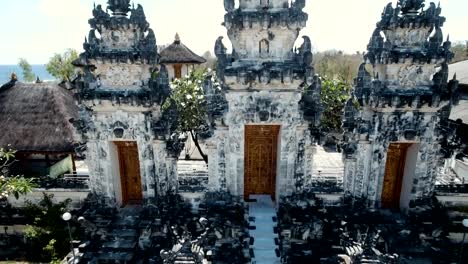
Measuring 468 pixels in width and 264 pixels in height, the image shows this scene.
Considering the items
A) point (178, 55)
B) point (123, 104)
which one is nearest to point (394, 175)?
point (123, 104)

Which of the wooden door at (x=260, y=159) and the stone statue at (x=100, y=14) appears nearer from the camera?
the stone statue at (x=100, y=14)

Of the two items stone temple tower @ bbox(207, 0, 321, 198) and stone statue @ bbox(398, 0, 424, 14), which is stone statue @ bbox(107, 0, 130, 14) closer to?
stone temple tower @ bbox(207, 0, 321, 198)

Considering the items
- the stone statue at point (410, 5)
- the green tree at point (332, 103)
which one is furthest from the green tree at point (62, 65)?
the stone statue at point (410, 5)

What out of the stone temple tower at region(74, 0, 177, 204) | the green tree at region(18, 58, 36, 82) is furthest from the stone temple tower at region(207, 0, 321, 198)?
the green tree at region(18, 58, 36, 82)

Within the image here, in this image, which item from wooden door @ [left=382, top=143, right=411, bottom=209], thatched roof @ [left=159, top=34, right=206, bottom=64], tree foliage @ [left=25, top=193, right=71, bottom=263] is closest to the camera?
wooden door @ [left=382, top=143, right=411, bottom=209]

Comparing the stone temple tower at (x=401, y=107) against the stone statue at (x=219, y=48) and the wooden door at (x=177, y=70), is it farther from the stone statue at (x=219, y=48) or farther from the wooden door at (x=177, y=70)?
the wooden door at (x=177, y=70)

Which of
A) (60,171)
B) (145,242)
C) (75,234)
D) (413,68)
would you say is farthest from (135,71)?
(413,68)

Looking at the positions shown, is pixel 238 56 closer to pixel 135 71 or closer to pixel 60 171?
pixel 135 71
